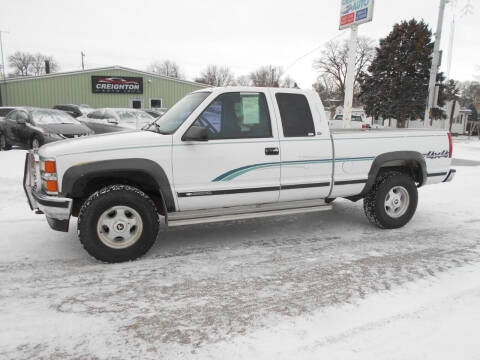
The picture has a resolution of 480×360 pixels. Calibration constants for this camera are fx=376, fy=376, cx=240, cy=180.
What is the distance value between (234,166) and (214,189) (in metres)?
0.36

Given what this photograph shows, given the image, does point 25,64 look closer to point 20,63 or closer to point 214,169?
point 20,63

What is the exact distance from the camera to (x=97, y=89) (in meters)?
31.5

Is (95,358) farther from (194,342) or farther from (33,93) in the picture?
(33,93)

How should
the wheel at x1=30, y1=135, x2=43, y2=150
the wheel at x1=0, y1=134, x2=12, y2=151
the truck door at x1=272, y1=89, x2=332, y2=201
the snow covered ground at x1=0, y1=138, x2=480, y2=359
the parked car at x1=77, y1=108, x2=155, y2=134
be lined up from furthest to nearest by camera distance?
1. the parked car at x1=77, y1=108, x2=155, y2=134
2. the wheel at x1=0, y1=134, x2=12, y2=151
3. the wheel at x1=30, y1=135, x2=43, y2=150
4. the truck door at x1=272, y1=89, x2=332, y2=201
5. the snow covered ground at x1=0, y1=138, x2=480, y2=359

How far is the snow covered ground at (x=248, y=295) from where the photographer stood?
2756 mm

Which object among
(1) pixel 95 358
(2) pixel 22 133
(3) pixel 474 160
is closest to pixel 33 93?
(2) pixel 22 133

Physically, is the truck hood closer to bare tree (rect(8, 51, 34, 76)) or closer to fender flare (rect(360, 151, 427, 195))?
fender flare (rect(360, 151, 427, 195))

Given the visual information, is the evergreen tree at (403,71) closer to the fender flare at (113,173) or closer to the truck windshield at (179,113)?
the truck windshield at (179,113)

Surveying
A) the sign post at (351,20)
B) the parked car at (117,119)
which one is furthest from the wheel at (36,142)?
the sign post at (351,20)

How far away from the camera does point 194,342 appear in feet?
9.11

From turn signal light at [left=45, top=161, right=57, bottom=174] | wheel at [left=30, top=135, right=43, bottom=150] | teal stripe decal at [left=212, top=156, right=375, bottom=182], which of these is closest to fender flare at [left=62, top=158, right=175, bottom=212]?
turn signal light at [left=45, top=161, right=57, bottom=174]

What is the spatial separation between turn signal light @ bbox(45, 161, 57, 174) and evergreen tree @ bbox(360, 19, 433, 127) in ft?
106

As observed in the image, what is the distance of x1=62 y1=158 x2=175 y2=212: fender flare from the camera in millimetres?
3930

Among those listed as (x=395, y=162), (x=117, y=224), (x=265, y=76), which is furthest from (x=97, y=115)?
(x=265, y=76)
